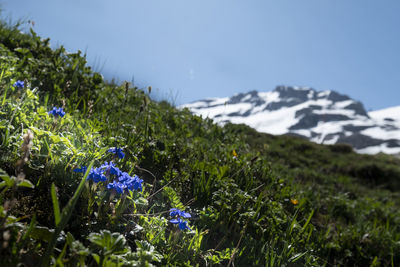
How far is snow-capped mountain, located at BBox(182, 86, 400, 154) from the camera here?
99750 millimetres

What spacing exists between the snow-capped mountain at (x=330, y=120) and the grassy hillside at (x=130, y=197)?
71254 millimetres

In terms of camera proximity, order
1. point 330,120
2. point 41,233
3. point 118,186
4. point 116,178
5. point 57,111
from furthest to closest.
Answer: point 330,120, point 57,111, point 116,178, point 118,186, point 41,233

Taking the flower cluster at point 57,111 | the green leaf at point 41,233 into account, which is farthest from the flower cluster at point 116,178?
the flower cluster at point 57,111

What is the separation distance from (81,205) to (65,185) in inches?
11.6

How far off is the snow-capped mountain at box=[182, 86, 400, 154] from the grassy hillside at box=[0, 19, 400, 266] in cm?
7125

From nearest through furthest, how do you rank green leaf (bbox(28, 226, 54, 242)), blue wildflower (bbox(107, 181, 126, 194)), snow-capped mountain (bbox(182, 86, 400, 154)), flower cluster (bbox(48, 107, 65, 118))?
1. green leaf (bbox(28, 226, 54, 242))
2. blue wildflower (bbox(107, 181, 126, 194))
3. flower cluster (bbox(48, 107, 65, 118))
4. snow-capped mountain (bbox(182, 86, 400, 154))

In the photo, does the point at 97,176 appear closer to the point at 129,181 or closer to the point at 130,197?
the point at 129,181

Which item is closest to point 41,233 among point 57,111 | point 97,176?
point 97,176

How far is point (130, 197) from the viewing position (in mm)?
2373

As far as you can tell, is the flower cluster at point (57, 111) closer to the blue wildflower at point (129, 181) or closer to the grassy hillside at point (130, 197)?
the grassy hillside at point (130, 197)

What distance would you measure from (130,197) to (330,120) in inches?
6280

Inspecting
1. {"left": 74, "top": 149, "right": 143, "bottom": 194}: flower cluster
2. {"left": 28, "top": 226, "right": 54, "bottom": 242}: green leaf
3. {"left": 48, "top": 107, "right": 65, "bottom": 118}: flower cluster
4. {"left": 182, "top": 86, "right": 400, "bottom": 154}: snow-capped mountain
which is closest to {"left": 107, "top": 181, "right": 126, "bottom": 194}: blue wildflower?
{"left": 74, "top": 149, "right": 143, "bottom": 194}: flower cluster

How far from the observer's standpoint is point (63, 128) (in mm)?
3211

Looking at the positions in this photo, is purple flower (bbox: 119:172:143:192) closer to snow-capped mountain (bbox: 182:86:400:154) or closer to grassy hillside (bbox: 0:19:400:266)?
grassy hillside (bbox: 0:19:400:266)
